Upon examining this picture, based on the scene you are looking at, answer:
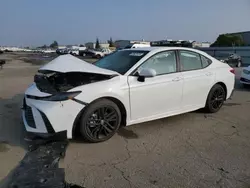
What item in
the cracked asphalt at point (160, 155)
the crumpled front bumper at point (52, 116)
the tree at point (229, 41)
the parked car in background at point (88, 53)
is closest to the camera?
the cracked asphalt at point (160, 155)

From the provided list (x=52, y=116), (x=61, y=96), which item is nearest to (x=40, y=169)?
(x=52, y=116)

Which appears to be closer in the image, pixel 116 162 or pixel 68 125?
pixel 116 162

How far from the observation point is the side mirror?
454cm

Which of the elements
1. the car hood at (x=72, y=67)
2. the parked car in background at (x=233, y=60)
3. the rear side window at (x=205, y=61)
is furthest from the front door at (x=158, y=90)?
the parked car in background at (x=233, y=60)

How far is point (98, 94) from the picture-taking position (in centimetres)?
418

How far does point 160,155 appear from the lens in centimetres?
392

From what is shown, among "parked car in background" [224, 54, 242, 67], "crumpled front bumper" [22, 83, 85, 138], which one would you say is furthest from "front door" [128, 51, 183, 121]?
"parked car in background" [224, 54, 242, 67]

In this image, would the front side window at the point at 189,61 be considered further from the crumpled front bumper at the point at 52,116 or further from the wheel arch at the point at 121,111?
the crumpled front bumper at the point at 52,116

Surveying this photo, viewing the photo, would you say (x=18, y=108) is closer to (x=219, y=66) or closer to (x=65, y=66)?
(x=65, y=66)

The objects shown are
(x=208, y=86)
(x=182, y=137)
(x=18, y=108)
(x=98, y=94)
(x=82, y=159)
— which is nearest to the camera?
(x=82, y=159)

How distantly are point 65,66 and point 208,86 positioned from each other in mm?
3070

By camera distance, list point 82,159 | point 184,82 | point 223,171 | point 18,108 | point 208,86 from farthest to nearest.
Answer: point 18,108 → point 208,86 → point 184,82 → point 82,159 → point 223,171

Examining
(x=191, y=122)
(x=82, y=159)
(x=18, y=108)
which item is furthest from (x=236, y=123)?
(x=18, y=108)

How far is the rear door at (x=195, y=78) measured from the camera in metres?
5.30
